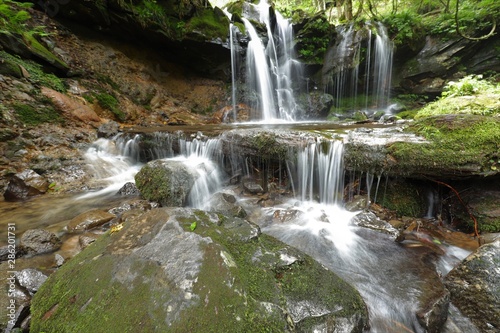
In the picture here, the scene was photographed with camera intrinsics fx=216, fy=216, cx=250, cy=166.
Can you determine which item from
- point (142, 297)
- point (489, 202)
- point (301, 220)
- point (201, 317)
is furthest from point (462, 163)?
point (142, 297)

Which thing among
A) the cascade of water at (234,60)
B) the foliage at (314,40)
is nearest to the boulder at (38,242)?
the cascade of water at (234,60)

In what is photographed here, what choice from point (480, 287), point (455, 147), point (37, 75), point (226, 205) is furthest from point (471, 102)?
point (37, 75)

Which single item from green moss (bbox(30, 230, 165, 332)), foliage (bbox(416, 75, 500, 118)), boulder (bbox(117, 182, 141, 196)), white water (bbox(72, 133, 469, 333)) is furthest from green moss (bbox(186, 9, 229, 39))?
green moss (bbox(30, 230, 165, 332))

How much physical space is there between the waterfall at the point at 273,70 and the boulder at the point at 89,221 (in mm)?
8811

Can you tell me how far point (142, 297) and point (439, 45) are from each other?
13847mm

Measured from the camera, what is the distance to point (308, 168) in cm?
426

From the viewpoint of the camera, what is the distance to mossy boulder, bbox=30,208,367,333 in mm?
1266

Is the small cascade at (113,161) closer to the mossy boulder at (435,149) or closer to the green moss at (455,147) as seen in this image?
the mossy boulder at (435,149)

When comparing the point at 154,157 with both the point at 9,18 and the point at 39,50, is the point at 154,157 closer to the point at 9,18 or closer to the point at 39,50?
the point at 39,50

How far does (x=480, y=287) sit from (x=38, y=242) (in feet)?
15.4

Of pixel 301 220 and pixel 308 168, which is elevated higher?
pixel 308 168

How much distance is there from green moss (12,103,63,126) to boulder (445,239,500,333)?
342 inches

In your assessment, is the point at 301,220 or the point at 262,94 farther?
the point at 262,94

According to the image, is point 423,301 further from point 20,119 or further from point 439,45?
point 439,45
